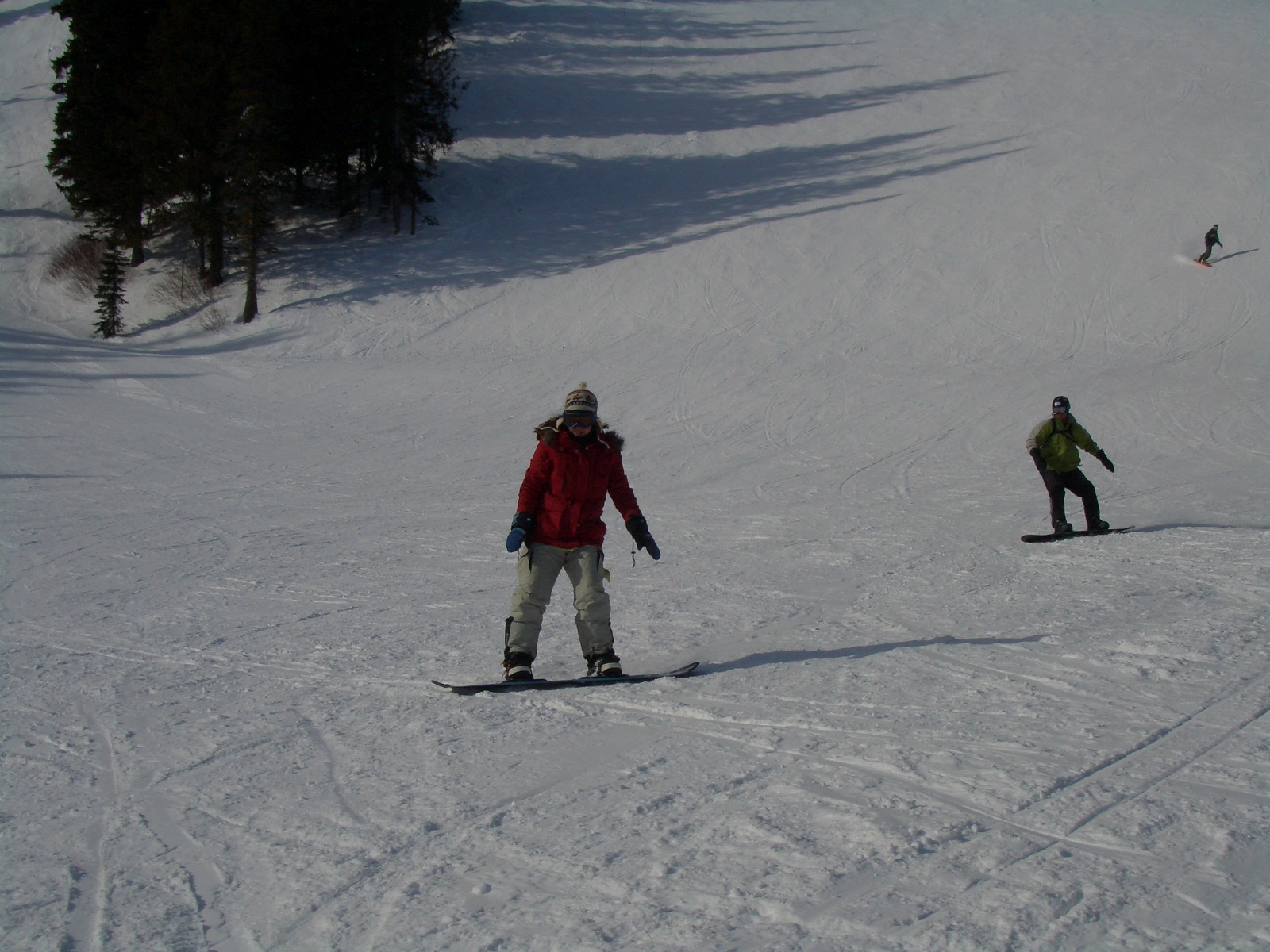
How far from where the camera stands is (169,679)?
17.9 feet

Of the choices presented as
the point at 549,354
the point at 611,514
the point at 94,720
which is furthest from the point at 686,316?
the point at 94,720

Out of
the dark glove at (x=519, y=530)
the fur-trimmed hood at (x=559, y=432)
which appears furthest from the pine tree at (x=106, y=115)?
the dark glove at (x=519, y=530)

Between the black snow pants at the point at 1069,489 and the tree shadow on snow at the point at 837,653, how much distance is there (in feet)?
13.2

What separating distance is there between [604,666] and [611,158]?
29124 millimetres

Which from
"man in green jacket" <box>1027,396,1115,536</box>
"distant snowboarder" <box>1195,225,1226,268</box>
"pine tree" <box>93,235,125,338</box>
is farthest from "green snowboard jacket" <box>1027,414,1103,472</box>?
"pine tree" <box>93,235,125,338</box>

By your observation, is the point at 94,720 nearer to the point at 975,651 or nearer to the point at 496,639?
the point at 496,639

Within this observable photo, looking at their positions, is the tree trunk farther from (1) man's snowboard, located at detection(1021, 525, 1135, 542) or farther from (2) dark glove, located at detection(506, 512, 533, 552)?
(2) dark glove, located at detection(506, 512, 533, 552)

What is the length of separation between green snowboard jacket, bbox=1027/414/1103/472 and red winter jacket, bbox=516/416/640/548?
19.1 feet

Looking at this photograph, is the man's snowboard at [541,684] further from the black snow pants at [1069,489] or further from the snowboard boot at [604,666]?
the black snow pants at [1069,489]

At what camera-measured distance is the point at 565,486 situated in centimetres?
525

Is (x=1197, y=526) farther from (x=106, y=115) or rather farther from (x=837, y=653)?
(x=106, y=115)

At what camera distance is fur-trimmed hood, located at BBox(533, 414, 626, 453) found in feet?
17.2

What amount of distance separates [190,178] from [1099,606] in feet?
83.7

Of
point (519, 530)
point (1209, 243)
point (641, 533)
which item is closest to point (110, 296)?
point (519, 530)
